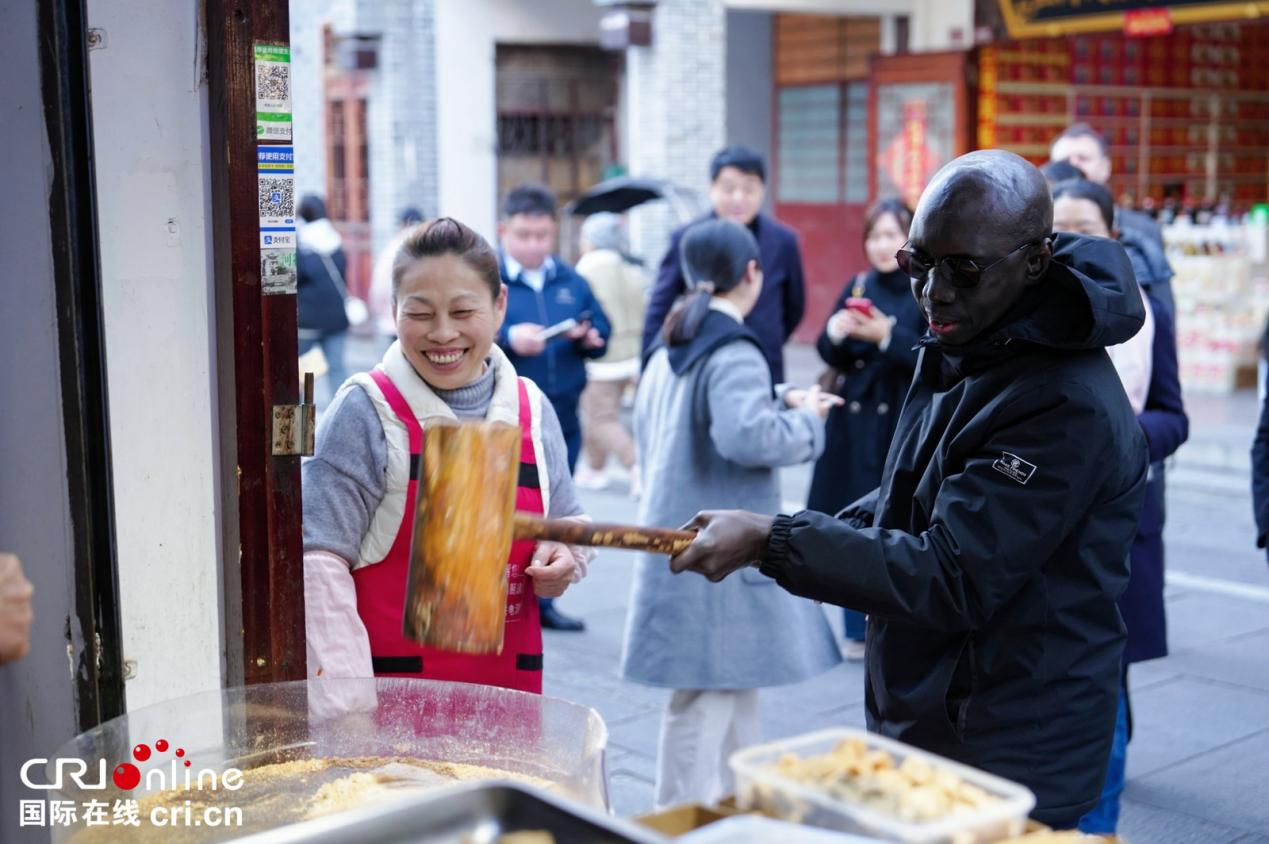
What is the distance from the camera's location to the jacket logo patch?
8.49 ft

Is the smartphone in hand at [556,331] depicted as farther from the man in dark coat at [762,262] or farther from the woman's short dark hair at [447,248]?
the woman's short dark hair at [447,248]

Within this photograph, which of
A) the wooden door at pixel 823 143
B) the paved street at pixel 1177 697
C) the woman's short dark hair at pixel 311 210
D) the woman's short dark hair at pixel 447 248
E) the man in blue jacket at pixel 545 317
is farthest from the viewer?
the wooden door at pixel 823 143

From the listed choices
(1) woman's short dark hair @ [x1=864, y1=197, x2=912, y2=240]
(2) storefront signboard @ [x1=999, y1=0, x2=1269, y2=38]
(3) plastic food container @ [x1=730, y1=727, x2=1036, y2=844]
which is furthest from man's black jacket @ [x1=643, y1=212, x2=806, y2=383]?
(2) storefront signboard @ [x1=999, y1=0, x2=1269, y2=38]

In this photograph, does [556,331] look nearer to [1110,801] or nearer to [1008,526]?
[1110,801]

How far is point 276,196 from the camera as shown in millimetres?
3061

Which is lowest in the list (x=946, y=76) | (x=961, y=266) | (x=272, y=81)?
(x=961, y=266)

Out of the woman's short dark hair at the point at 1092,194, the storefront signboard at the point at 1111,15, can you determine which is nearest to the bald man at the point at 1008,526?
the woman's short dark hair at the point at 1092,194

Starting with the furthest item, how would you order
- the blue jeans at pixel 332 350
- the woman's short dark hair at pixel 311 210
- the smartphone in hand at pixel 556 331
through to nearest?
the woman's short dark hair at pixel 311 210 → the blue jeans at pixel 332 350 → the smartphone in hand at pixel 556 331

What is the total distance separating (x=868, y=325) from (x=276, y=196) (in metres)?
3.46

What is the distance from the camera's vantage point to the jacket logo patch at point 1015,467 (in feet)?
8.49

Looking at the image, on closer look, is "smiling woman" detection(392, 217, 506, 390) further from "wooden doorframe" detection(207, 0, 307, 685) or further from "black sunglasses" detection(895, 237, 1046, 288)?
"black sunglasses" detection(895, 237, 1046, 288)

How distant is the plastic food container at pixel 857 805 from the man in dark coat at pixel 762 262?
4981 mm

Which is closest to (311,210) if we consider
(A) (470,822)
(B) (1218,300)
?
(B) (1218,300)

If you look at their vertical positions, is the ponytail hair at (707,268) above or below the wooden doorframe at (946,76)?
below
